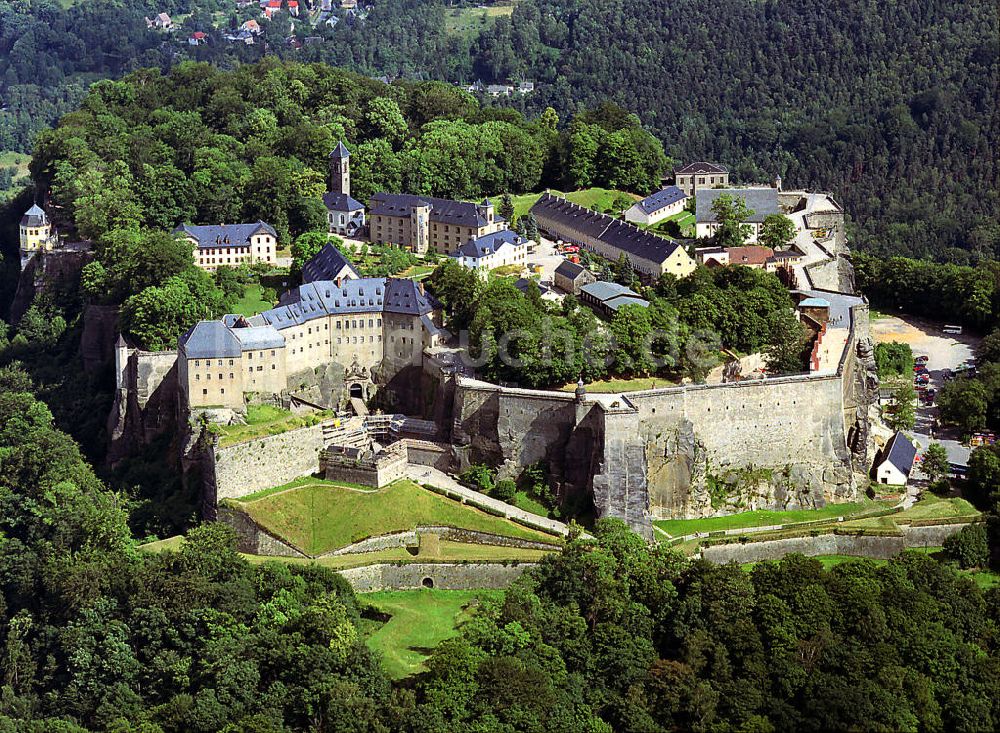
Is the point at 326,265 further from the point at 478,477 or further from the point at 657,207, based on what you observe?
the point at 657,207

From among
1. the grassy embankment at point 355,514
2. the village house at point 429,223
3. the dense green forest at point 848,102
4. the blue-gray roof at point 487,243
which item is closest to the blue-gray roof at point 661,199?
the village house at point 429,223

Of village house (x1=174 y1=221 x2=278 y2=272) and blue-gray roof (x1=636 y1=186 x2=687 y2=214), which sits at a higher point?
blue-gray roof (x1=636 y1=186 x2=687 y2=214)

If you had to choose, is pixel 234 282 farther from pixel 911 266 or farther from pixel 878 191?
pixel 878 191

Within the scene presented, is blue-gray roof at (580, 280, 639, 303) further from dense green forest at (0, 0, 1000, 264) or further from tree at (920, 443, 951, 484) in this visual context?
dense green forest at (0, 0, 1000, 264)

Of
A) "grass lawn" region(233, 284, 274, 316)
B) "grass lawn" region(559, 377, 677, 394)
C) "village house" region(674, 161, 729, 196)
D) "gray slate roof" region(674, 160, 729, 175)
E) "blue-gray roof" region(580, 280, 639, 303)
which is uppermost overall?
"gray slate roof" region(674, 160, 729, 175)

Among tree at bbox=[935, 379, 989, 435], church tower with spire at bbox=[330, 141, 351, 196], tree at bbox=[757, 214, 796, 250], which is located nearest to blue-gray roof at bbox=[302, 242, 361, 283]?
church tower with spire at bbox=[330, 141, 351, 196]

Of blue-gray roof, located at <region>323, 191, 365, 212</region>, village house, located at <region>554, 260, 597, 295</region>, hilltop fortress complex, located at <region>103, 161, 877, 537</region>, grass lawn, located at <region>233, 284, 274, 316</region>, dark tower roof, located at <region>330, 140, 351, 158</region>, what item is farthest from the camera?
dark tower roof, located at <region>330, 140, 351, 158</region>

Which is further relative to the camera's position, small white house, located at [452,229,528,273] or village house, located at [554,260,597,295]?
small white house, located at [452,229,528,273]

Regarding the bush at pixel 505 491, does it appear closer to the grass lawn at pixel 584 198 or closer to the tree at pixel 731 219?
the tree at pixel 731 219

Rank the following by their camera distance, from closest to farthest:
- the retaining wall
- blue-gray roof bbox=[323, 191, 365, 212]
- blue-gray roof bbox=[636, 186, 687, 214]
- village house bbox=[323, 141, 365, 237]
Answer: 1. the retaining wall
2. village house bbox=[323, 141, 365, 237]
3. blue-gray roof bbox=[323, 191, 365, 212]
4. blue-gray roof bbox=[636, 186, 687, 214]
